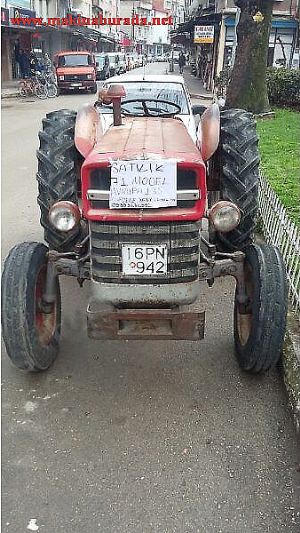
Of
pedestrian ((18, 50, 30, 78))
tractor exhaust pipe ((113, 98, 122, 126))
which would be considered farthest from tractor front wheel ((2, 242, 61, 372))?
pedestrian ((18, 50, 30, 78))

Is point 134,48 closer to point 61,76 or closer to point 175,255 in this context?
point 61,76

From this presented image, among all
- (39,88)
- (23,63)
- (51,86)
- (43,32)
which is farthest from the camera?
(43,32)

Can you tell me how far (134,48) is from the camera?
283 ft

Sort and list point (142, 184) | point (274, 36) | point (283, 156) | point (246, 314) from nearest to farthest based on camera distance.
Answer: point (142, 184) < point (246, 314) < point (283, 156) < point (274, 36)

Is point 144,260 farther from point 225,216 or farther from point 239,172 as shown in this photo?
point 239,172

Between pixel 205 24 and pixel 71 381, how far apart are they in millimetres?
30729

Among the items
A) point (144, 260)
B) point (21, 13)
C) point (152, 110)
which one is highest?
point (21, 13)

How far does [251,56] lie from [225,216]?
12495mm

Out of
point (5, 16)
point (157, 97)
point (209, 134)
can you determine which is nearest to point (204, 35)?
point (5, 16)

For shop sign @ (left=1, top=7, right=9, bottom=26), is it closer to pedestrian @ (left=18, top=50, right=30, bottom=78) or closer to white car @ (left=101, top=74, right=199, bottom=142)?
pedestrian @ (left=18, top=50, right=30, bottom=78)

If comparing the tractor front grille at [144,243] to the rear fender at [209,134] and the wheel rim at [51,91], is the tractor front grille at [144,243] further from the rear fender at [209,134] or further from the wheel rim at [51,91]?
the wheel rim at [51,91]

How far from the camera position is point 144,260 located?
3.29 m

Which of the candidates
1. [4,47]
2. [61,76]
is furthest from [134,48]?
[61,76]

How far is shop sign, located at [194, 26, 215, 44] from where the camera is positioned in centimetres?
2744
